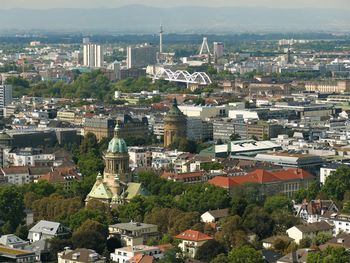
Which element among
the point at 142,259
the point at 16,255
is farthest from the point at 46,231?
the point at 142,259

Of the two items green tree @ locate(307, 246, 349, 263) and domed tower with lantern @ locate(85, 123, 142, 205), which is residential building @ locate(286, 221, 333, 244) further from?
domed tower with lantern @ locate(85, 123, 142, 205)

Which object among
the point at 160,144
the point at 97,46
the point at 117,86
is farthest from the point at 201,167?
the point at 97,46

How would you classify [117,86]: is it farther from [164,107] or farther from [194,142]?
[194,142]

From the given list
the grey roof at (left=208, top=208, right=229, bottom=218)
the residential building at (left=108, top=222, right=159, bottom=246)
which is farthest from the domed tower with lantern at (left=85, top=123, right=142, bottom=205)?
the residential building at (left=108, top=222, right=159, bottom=246)

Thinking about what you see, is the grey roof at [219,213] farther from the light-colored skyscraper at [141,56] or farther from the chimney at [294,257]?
the light-colored skyscraper at [141,56]

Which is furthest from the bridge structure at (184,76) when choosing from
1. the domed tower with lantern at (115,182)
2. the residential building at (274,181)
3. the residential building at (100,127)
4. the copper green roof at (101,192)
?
the copper green roof at (101,192)

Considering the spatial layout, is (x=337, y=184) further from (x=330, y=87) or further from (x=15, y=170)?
(x=330, y=87)
